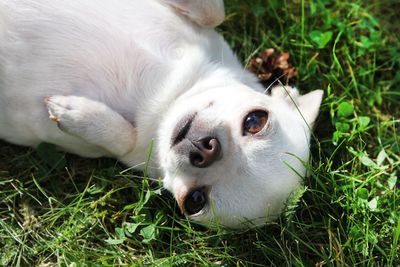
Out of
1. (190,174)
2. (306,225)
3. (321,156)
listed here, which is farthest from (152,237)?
(321,156)

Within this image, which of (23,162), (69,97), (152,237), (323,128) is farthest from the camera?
(323,128)

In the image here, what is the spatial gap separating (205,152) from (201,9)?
1.14 meters

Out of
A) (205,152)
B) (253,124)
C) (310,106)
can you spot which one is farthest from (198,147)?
(310,106)

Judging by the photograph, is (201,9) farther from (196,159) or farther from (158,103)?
(196,159)

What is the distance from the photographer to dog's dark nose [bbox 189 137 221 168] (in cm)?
312

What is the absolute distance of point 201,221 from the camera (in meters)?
3.46

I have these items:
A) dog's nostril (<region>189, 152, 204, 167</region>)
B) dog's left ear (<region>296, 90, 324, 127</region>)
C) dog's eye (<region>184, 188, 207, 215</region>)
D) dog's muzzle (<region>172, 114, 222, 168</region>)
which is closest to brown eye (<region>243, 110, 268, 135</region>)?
dog's muzzle (<region>172, 114, 222, 168</region>)

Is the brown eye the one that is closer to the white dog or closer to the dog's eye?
the white dog

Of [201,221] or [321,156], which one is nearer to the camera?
[201,221]

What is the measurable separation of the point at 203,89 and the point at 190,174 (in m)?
0.63

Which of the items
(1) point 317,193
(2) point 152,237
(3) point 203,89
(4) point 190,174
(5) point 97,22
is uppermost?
(5) point 97,22

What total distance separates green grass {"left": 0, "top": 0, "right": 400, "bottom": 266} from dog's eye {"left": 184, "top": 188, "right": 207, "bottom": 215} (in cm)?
43

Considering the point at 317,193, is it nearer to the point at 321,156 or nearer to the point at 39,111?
the point at 321,156

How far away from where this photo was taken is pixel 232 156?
319 cm
